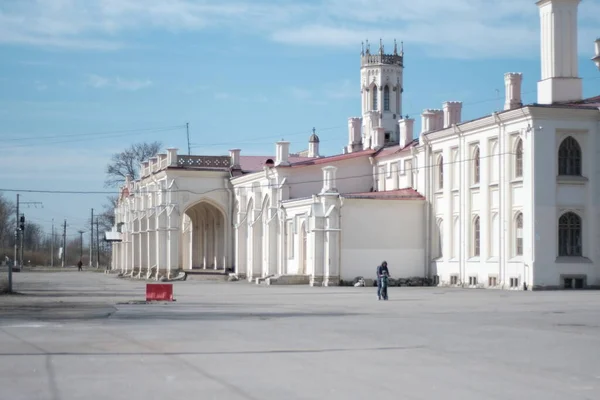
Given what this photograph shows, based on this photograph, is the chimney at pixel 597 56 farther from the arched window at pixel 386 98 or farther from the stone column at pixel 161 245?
the arched window at pixel 386 98

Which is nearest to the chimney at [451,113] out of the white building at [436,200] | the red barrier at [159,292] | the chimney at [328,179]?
the white building at [436,200]

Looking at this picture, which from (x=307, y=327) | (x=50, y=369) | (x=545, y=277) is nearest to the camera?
(x=50, y=369)

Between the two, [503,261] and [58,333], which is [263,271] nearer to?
[503,261]

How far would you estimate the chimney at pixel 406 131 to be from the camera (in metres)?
62.4

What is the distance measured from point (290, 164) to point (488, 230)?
18.0 meters

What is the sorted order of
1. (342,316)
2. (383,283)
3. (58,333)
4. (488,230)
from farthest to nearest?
(488,230), (383,283), (342,316), (58,333)

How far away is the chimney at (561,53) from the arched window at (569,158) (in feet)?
10.7

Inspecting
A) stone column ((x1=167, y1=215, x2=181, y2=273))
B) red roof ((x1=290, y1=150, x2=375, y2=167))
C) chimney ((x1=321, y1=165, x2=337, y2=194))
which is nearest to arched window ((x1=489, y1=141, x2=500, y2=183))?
chimney ((x1=321, y1=165, x2=337, y2=194))

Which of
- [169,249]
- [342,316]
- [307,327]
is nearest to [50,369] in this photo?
[307,327]

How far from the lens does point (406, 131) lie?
63312mm

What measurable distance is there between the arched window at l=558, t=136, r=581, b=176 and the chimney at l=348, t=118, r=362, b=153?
111 ft

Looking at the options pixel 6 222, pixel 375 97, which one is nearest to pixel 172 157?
pixel 375 97

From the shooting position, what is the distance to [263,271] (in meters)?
65.4

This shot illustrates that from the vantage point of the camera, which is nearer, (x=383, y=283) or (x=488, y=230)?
(x=383, y=283)
